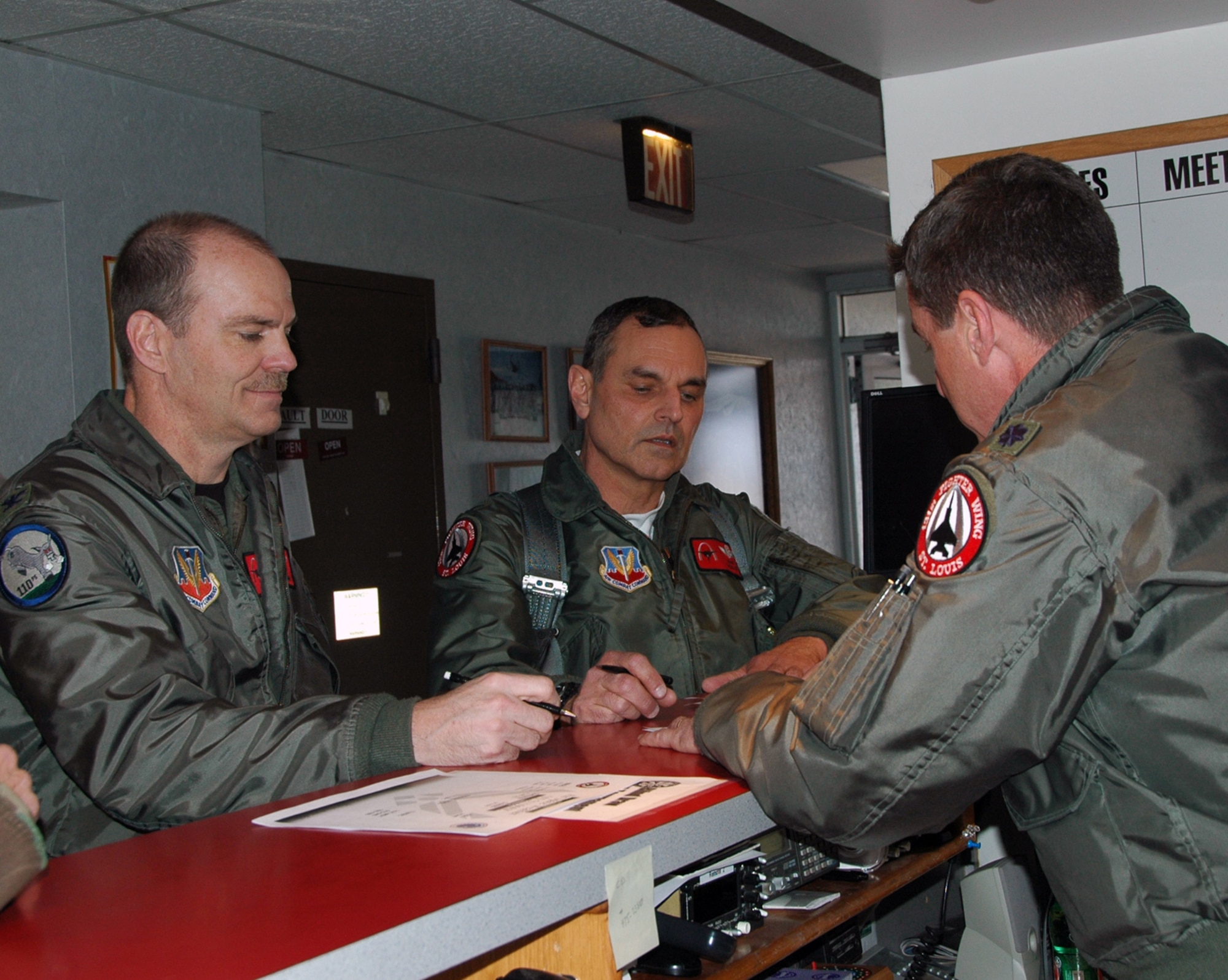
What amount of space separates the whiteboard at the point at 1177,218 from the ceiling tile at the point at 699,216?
2.92 m

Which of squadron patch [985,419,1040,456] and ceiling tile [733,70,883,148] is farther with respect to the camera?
ceiling tile [733,70,883,148]

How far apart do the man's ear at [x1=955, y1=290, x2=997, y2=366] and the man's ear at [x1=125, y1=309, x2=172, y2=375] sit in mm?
1207

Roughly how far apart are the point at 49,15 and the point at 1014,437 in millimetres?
2929

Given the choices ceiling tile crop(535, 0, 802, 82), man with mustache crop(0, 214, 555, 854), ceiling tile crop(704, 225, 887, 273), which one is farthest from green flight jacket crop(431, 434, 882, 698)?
ceiling tile crop(704, 225, 887, 273)

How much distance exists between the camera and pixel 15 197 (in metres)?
3.51

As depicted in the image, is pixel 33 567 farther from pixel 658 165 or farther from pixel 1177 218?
pixel 658 165

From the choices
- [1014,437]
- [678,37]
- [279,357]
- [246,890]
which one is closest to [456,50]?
[678,37]

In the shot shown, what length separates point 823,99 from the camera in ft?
14.2

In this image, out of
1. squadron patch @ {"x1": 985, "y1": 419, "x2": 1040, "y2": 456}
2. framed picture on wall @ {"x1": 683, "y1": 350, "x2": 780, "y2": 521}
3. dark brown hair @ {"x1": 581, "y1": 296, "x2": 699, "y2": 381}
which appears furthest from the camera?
framed picture on wall @ {"x1": 683, "y1": 350, "x2": 780, "y2": 521}

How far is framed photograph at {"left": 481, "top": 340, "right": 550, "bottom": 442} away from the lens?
5438 mm

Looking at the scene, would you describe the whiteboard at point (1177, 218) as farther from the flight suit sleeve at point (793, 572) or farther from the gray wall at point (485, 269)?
the gray wall at point (485, 269)

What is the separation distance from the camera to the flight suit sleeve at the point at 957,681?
1.15 metres

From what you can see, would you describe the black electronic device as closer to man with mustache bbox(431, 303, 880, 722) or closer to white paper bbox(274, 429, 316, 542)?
man with mustache bbox(431, 303, 880, 722)

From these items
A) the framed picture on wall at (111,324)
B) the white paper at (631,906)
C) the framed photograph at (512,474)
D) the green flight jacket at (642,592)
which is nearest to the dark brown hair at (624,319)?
the green flight jacket at (642,592)
